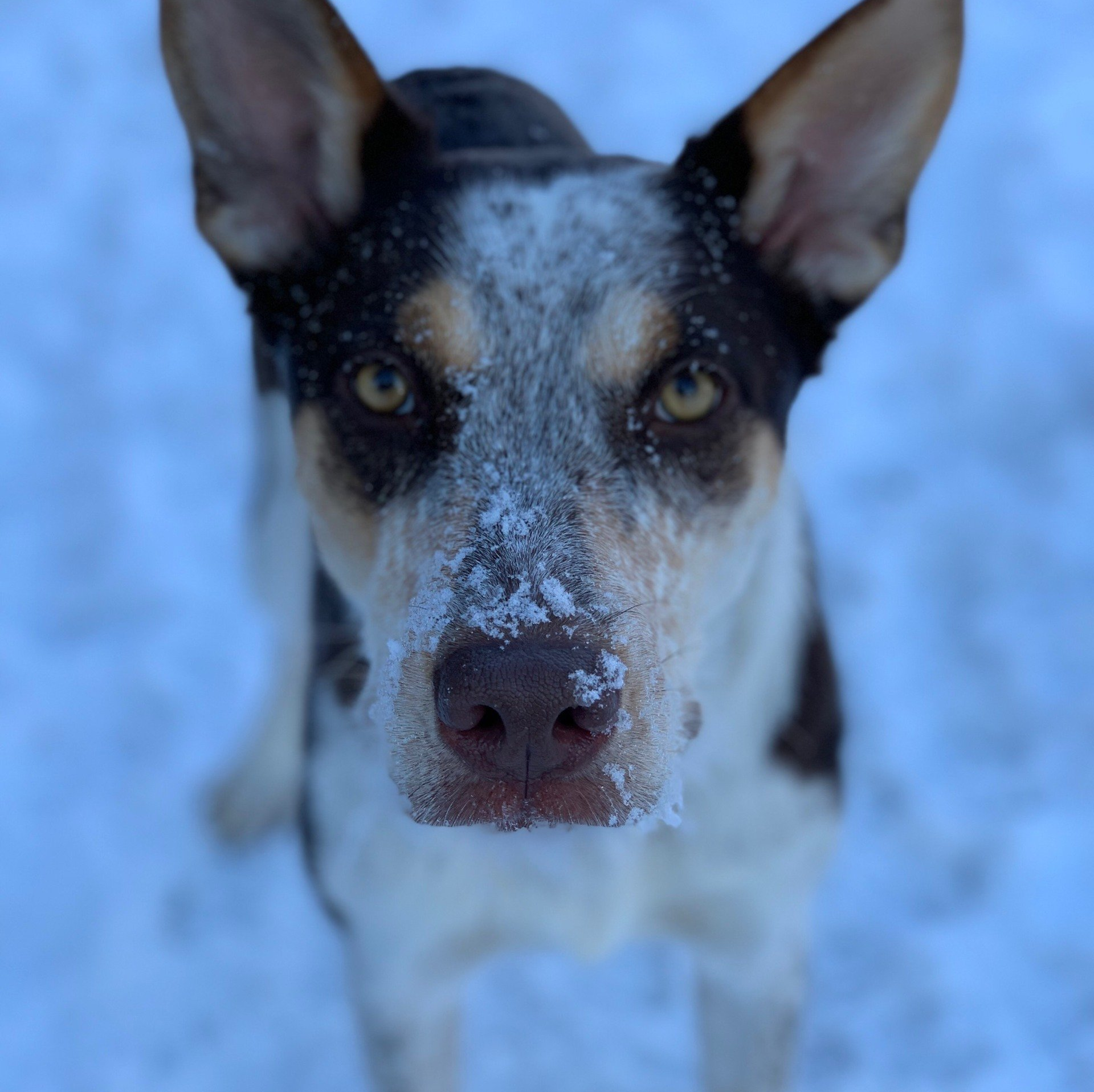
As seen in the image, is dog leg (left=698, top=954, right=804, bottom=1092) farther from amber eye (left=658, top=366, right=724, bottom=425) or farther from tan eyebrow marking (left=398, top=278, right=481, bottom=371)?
tan eyebrow marking (left=398, top=278, right=481, bottom=371)

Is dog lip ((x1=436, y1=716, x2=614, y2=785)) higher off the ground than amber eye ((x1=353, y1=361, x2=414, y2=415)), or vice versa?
amber eye ((x1=353, y1=361, x2=414, y2=415))

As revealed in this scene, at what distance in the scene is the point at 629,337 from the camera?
6.56ft

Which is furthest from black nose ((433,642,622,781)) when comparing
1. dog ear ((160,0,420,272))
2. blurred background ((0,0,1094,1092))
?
blurred background ((0,0,1094,1092))

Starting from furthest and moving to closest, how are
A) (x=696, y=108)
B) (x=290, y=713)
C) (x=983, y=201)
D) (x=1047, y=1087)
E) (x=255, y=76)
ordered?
(x=696, y=108) < (x=983, y=201) < (x=290, y=713) < (x=1047, y=1087) < (x=255, y=76)

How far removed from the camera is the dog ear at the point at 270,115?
6.69 feet

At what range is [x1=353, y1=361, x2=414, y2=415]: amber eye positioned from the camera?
2070mm

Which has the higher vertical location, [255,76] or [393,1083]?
Result: [255,76]

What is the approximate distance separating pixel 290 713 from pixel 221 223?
1797 mm

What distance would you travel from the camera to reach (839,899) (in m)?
3.43

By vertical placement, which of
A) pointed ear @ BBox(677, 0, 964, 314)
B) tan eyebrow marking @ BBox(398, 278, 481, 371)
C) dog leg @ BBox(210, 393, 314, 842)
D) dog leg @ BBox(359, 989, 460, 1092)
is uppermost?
pointed ear @ BBox(677, 0, 964, 314)

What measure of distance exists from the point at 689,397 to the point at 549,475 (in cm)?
29

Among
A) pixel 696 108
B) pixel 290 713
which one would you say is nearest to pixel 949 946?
pixel 290 713

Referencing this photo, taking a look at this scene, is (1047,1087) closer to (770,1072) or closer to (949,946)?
(949,946)

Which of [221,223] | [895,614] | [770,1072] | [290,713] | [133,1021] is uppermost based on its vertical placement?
[221,223]
